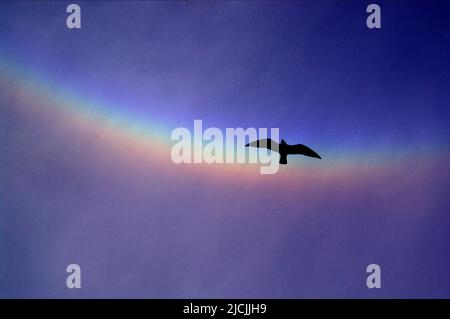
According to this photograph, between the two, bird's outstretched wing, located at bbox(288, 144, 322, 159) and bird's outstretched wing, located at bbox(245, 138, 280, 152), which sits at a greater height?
bird's outstretched wing, located at bbox(245, 138, 280, 152)

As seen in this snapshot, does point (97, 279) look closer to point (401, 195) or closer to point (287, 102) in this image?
point (287, 102)

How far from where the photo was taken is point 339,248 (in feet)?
6.68

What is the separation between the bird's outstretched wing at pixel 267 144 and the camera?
2047 mm

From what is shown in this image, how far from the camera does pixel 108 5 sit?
2.04 metres

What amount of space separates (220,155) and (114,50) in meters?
0.57

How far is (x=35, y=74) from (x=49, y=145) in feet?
0.91

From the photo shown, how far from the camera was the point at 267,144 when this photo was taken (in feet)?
6.73

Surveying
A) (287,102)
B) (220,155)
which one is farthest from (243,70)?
(220,155)

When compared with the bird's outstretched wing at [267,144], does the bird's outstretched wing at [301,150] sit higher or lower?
lower

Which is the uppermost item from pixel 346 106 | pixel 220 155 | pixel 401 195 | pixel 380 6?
pixel 380 6

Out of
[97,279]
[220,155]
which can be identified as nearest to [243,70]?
[220,155]

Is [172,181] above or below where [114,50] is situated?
below

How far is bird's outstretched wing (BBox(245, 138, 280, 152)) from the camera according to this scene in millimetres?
2047

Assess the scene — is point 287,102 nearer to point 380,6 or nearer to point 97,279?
point 380,6
